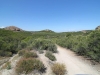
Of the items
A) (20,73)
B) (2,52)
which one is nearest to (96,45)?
(20,73)

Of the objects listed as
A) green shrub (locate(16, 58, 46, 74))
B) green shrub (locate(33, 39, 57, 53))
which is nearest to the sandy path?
green shrub (locate(16, 58, 46, 74))

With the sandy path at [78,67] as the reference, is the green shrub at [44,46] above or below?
above

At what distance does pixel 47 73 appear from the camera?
8938mm

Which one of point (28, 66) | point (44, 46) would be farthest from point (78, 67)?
point (44, 46)

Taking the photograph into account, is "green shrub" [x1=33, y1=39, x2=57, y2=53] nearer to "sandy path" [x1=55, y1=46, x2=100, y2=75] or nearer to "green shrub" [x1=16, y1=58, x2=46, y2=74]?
"sandy path" [x1=55, y1=46, x2=100, y2=75]

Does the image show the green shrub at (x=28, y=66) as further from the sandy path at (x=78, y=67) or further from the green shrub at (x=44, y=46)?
the green shrub at (x=44, y=46)

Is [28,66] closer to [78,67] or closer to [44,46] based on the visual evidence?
[78,67]

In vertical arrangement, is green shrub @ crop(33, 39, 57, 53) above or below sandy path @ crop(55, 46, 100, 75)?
above

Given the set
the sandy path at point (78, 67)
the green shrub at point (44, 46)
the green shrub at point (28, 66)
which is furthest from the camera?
the green shrub at point (44, 46)

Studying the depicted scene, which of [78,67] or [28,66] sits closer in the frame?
[28,66]

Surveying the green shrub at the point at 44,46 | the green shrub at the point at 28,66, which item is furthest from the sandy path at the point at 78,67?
the green shrub at the point at 44,46

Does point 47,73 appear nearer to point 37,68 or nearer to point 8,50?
point 37,68

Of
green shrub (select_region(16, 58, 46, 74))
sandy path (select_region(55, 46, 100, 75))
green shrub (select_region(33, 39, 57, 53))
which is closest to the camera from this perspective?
green shrub (select_region(16, 58, 46, 74))

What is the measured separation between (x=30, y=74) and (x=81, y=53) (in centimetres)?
993
